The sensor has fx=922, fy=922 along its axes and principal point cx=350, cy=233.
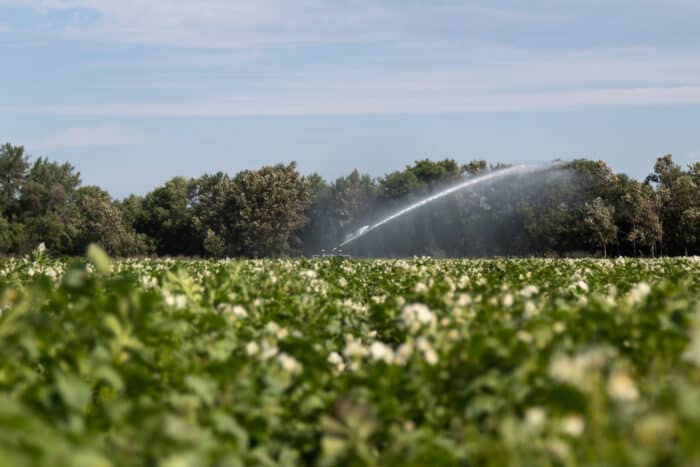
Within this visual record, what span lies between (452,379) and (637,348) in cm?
114

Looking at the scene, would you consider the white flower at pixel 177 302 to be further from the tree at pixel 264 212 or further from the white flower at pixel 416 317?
the tree at pixel 264 212

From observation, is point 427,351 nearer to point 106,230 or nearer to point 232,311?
point 232,311

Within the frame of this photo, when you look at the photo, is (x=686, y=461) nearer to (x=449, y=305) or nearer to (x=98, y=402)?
(x=449, y=305)

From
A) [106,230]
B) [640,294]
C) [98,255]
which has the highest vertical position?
[106,230]

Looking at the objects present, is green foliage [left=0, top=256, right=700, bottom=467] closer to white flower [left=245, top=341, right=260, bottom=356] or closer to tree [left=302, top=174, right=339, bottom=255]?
white flower [left=245, top=341, right=260, bottom=356]

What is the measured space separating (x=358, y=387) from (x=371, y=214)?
304 ft

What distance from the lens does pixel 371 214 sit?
9750 centimetres

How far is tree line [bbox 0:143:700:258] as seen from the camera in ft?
239

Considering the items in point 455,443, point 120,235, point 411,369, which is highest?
point 120,235

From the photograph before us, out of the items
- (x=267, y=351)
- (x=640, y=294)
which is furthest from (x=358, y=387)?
(x=640, y=294)

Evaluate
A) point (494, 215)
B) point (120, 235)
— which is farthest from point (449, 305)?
point (120, 235)

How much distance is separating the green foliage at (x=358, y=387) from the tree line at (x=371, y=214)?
67.1 m

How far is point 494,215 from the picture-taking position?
86250mm

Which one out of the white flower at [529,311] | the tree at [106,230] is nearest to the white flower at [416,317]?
the white flower at [529,311]
